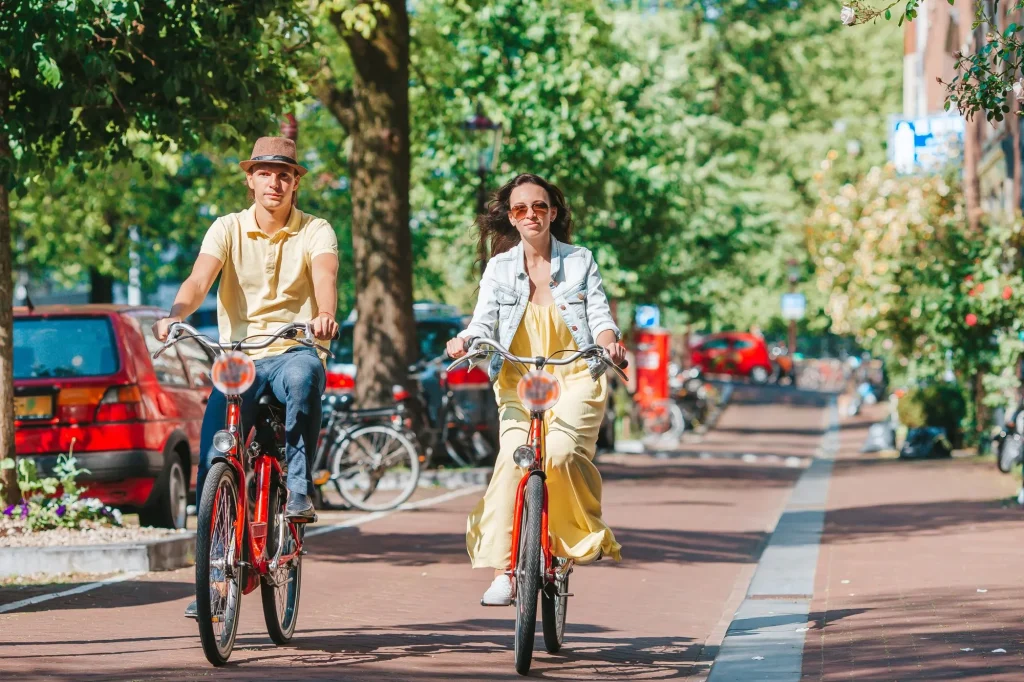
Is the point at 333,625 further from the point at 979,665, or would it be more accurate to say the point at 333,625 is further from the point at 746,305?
the point at 746,305

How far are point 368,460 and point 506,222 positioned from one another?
23.9 feet

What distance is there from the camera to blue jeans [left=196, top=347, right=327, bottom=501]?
Answer: 6582 millimetres

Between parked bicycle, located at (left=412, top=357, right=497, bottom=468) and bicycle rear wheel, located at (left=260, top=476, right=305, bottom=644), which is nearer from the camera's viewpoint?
bicycle rear wheel, located at (left=260, top=476, right=305, bottom=644)

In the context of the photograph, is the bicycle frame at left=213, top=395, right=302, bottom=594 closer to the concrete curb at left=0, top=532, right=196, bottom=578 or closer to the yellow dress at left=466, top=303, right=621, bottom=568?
the yellow dress at left=466, top=303, right=621, bottom=568

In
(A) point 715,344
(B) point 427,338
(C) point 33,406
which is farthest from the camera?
(A) point 715,344

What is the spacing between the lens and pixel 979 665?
6.29m

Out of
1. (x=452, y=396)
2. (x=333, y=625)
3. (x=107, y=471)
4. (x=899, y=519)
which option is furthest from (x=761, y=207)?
(x=333, y=625)

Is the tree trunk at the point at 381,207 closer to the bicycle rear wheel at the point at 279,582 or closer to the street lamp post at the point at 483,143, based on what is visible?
the street lamp post at the point at 483,143

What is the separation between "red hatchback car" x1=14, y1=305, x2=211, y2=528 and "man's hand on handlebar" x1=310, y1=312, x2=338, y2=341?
4524 mm

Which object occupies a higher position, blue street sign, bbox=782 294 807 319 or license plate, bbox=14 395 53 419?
blue street sign, bbox=782 294 807 319

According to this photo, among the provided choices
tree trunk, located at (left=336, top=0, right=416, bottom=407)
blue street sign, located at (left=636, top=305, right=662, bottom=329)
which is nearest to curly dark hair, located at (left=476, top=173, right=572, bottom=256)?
tree trunk, located at (left=336, top=0, right=416, bottom=407)

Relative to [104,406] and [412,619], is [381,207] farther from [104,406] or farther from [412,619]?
[412,619]

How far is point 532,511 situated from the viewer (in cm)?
630

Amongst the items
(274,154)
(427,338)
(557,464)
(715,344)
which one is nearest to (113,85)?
(274,154)
